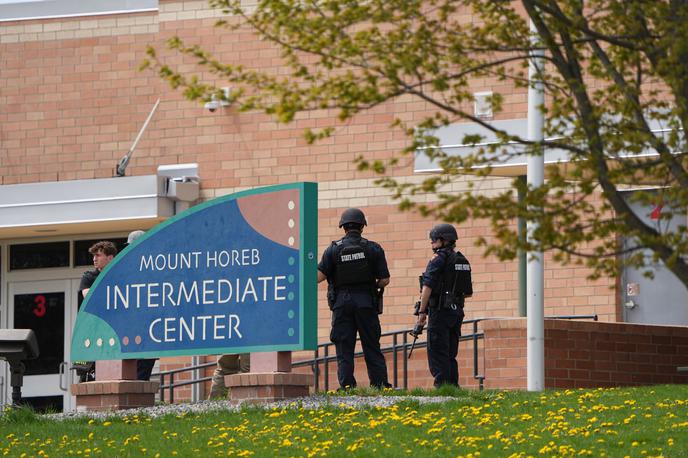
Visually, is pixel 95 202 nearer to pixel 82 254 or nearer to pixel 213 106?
pixel 82 254

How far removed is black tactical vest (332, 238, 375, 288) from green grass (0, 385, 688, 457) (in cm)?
114

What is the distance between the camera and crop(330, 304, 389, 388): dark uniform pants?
14992 mm

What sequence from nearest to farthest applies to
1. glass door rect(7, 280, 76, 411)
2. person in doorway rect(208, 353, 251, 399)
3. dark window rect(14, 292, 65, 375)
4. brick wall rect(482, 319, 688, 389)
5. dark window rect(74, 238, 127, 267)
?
person in doorway rect(208, 353, 251, 399) < brick wall rect(482, 319, 688, 389) < glass door rect(7, 280, 76, 411) < dark window rect(14, 292, 65, 375) < dark window rect(74, 238, 127, 267)

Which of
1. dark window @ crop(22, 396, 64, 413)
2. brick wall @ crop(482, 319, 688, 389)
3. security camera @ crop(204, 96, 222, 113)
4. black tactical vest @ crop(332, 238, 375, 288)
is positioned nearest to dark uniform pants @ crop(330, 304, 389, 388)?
black tactical vest @ crop(332, 238, 375, 288)

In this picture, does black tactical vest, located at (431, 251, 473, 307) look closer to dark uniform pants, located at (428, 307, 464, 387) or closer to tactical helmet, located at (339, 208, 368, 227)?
dark uniform pants, located at (428, 307, 464, 387)

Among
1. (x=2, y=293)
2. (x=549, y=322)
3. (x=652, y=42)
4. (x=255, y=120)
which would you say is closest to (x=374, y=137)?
(x=255, y=120)

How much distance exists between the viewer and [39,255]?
24.9 m

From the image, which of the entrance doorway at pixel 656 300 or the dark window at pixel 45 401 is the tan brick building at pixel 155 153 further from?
the entrance doorway at pixel 656 300

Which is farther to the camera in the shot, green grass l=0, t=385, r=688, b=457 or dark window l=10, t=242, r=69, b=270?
dark window l=10, t=242, r=69, b=270

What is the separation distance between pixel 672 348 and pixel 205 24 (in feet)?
28.3

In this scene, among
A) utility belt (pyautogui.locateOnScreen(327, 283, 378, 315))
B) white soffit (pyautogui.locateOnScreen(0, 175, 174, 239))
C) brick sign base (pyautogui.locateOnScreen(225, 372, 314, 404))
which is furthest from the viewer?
white soffit (pyautogui.locateOnScreen(0, 175, 174, 239))

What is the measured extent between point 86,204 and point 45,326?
8.40 ft

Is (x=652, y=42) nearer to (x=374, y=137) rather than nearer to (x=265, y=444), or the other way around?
(x=265, y=444)

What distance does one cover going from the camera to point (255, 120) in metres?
23.1
